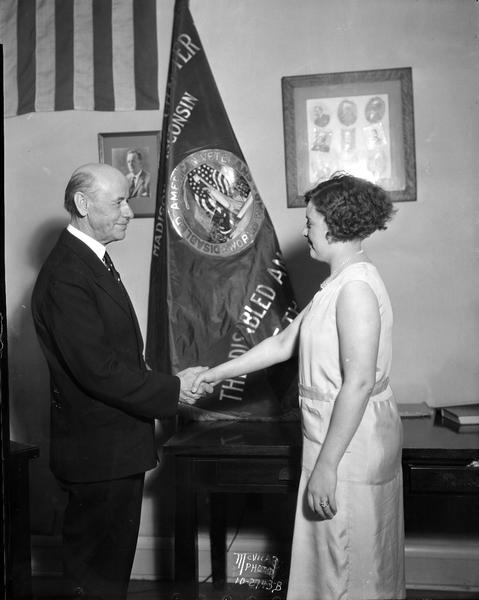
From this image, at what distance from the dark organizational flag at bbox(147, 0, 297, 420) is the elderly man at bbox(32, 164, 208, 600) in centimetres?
59

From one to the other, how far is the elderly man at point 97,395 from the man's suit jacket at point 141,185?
0.76m

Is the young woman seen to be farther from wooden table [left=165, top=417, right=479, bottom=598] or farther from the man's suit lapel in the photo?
the man's suit lapel

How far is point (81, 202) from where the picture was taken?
2320 mm

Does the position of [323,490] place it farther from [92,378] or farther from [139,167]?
[139,167]

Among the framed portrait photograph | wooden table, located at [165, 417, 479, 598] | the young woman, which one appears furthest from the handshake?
the framed portrait photograph

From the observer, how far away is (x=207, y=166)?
2.99m

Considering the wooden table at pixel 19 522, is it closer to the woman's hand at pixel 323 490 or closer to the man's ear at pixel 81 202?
the man's ear at pixel 81 202

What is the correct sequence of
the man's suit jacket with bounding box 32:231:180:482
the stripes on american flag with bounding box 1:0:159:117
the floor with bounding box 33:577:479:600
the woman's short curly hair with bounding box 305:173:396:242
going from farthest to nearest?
the stripes on american flag with bounding box 1:0:159:117 < the floor with bounding box 33:577:479:600 < the man's suit jacket with bounding box 32:231:180:482 < the woman's short curly hair with bounding box 305:173:396:242

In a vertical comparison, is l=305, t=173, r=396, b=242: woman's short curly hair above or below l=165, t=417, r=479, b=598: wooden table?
above

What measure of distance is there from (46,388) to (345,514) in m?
1.87

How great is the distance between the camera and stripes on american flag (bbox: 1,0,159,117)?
10.2 feet

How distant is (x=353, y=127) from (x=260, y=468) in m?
1.56

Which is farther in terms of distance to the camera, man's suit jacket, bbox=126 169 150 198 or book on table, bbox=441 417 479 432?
man's suit jacket, bbox=126 169 150 198

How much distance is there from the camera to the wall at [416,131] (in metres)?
2.93
